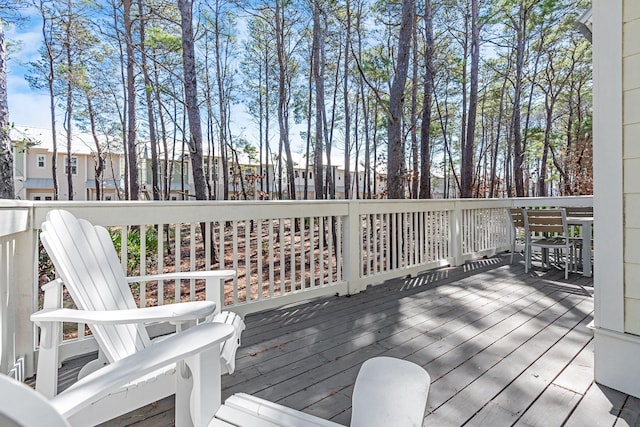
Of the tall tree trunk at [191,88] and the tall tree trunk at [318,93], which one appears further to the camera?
the tall tree trunk at [318,93]

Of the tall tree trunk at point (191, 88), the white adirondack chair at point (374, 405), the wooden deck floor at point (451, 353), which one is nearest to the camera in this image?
the white adirondack chair at point (374, 405)

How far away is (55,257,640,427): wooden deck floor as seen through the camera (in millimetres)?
1605

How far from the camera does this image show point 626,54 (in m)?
1.79

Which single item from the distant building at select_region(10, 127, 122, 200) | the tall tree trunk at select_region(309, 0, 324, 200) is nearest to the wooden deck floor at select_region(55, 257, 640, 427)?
the tall tree trunk at select_region(309, 0, 324, 200)

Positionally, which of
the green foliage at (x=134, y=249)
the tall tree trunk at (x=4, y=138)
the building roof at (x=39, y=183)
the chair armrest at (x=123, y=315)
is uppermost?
the building roof at (x=39, y=183)

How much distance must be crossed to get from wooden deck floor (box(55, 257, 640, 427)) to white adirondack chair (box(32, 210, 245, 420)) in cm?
44

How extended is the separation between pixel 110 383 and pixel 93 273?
3.46ft

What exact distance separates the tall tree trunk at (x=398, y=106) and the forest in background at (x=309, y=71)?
2.02m

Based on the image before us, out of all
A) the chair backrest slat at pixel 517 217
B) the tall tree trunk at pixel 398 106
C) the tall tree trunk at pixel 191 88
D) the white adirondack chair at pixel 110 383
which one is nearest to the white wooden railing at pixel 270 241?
the chair backrest slat at pixel 517 217

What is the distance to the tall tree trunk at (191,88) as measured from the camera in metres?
5.47

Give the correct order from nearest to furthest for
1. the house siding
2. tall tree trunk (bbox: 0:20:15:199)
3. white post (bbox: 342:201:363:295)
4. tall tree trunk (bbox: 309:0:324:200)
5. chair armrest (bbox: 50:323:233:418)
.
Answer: chair armrest (bbox: 50:323:233:418), the house siding, tall tree trunk (bbox: 0:20:15:199), white post (bbox: 342:201:363:295), tall tree trunk (bbox: 309:0:324:200)

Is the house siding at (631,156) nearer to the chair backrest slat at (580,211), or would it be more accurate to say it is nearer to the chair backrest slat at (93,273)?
the chair backrest slat at (93,273)

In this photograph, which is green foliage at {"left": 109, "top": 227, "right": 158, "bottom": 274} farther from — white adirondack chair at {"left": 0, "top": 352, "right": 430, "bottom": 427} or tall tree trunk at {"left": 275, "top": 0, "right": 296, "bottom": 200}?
white adirondack chair at {"left": 0, "top": 352, "right": 430, "bottom": 427}

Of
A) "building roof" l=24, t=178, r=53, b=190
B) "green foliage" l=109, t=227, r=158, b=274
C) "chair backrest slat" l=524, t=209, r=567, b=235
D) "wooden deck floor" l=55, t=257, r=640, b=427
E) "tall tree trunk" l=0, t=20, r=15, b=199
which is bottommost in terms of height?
"wooden deck floor" l=55, t=257, r=640, b=427
